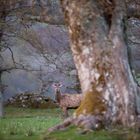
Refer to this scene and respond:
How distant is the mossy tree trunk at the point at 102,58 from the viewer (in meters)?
11.0

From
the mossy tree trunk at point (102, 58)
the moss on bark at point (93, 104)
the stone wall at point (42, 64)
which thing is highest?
the stone wall at point (42, 64)

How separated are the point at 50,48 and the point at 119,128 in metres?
24.3

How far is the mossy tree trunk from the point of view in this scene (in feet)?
36.0

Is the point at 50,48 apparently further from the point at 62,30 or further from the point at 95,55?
the point at 95,55

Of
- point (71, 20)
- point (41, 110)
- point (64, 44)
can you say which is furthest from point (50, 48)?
point (71, 20)

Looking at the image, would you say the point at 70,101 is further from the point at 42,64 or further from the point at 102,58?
the point at 102,58

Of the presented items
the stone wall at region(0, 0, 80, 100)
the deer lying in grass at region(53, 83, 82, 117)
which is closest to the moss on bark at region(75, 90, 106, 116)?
the deer lying in grass at region(53, 83, 82, 117)

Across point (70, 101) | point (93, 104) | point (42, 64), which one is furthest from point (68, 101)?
point (93, 104)

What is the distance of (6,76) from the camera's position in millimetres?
38312

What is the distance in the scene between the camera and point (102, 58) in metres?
11.3

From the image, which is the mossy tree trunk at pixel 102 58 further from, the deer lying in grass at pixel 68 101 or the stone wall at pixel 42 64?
the stone wall at pixel 42 64

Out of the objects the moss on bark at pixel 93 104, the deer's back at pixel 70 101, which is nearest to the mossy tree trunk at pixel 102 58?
the moss on bark at pixel 93 104

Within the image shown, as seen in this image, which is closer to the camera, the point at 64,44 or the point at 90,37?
the point at 90,37

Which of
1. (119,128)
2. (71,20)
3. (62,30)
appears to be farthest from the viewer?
(62,30)
